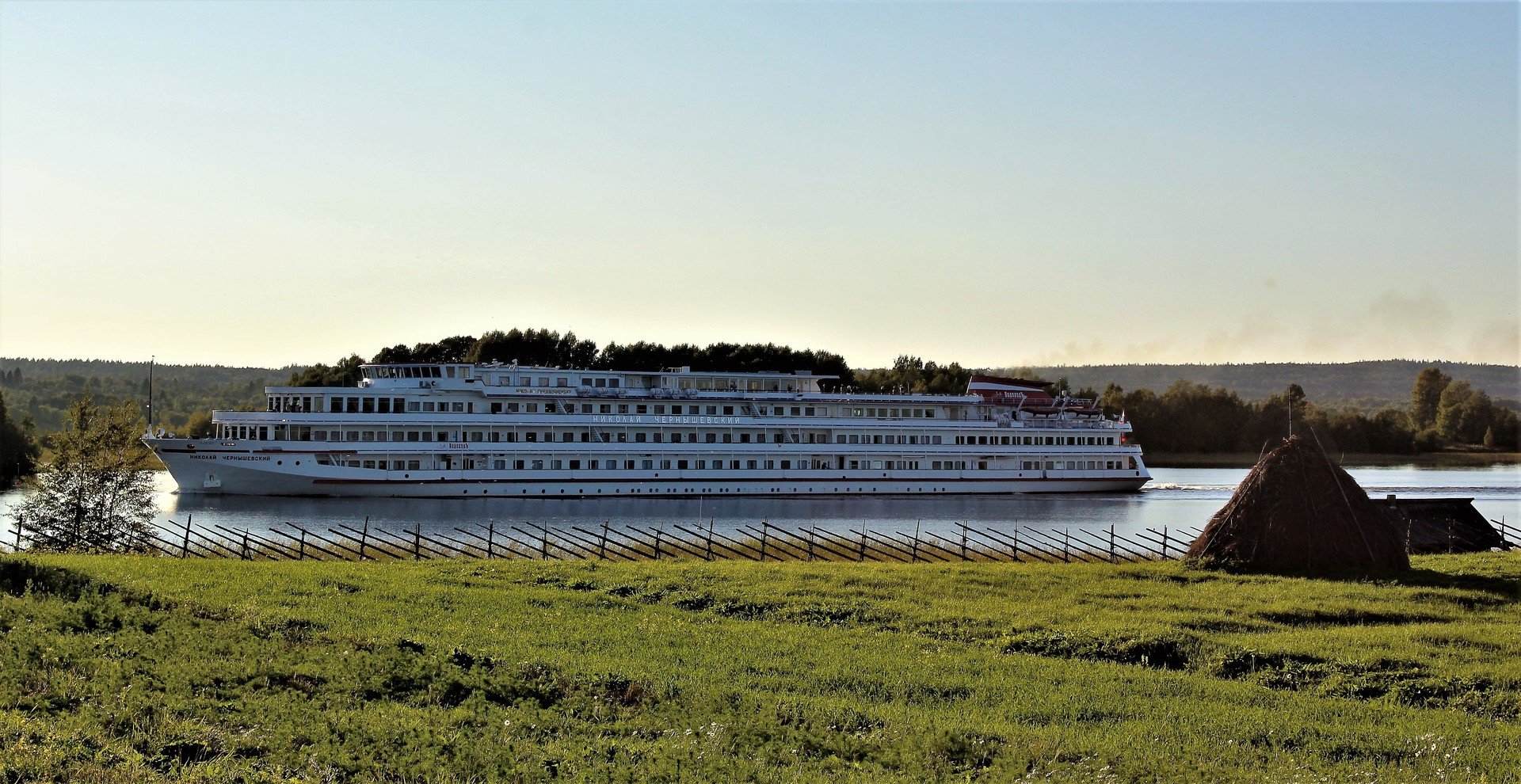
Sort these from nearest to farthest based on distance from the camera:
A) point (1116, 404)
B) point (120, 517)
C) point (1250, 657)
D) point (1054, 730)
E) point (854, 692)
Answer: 1. point (1054, 730)
2. point (854, 692)
3. point (1250, 657)
4. point (120, 517)
5. point (1116, 404)

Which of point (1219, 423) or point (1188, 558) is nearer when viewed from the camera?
point (1188, 558)

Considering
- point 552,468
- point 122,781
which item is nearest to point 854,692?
point 122,781

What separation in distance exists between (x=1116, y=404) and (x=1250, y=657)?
320 ft

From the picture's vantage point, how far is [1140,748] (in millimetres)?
11555

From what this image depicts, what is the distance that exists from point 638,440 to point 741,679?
4734 centimetres

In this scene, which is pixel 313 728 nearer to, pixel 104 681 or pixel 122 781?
pixel 122 781

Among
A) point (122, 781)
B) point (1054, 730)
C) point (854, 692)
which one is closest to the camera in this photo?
point (122, 781)

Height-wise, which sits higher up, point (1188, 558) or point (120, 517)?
point (1188, 558)

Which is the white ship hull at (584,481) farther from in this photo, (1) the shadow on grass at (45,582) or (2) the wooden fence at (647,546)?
(1) the shadow on grass at (45,582)

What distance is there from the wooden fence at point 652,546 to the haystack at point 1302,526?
186 inches

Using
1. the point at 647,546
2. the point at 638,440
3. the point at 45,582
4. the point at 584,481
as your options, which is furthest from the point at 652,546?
the point at 638,440

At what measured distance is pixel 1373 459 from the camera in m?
108

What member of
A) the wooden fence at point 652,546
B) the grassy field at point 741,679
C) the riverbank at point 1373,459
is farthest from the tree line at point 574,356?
the grassy field at point 741,679

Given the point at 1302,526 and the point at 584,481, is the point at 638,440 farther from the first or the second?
the point at 1302,526
